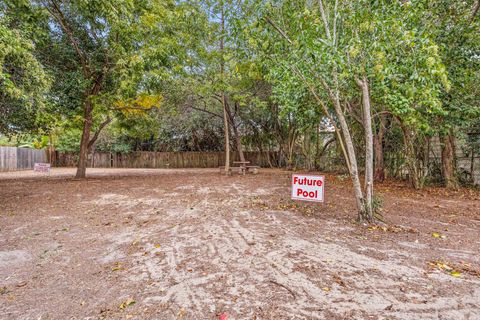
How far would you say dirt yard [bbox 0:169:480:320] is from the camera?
1953 millimetres

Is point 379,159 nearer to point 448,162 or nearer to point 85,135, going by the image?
point 448,162

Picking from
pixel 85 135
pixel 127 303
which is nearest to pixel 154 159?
pixel 85 135

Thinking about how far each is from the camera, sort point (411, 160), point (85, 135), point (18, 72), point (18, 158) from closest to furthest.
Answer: point (18, 72) < point (411, 160) < point (85, 135) < point (18, 158)

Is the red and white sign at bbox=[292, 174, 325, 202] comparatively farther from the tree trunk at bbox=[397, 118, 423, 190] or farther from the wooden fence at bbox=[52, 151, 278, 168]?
the wooden fence at bbox=[52, 151, 278, 168]

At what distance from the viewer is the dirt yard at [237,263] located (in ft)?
6.41

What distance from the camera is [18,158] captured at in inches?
630

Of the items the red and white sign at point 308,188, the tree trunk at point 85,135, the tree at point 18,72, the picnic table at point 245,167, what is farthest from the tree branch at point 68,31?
the red and white sign at point 308,188

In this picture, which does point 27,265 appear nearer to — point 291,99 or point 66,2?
point 291,99

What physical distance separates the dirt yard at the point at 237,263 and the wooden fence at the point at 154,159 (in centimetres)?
1458

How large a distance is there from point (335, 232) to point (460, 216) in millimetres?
2931

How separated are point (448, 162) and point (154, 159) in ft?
58.7

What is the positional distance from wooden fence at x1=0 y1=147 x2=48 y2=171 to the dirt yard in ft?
44.6

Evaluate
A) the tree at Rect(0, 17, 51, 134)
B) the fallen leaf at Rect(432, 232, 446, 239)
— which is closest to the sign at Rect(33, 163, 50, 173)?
the tree at Rect(0, 17, 51, 134)

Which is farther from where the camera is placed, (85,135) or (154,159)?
(154,159)
